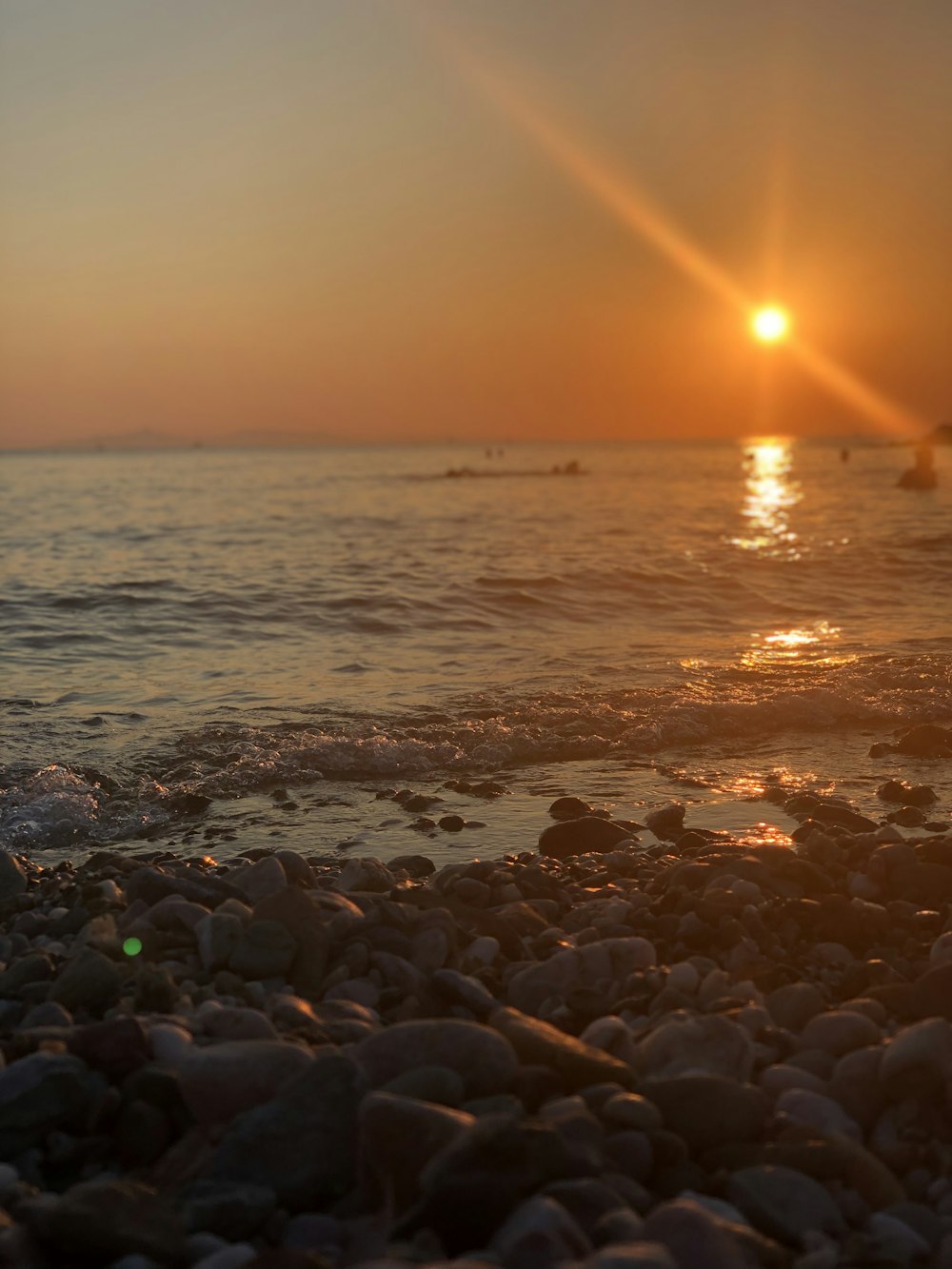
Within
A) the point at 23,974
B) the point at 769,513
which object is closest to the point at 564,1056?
the point at 23,974

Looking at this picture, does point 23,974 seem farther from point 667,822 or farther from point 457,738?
point 457,738

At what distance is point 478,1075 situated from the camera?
3.33 metres

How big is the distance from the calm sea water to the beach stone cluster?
178cm

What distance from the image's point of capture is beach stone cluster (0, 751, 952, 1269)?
2.78 m

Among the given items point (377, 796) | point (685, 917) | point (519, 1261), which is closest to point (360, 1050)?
point (519, 1261)

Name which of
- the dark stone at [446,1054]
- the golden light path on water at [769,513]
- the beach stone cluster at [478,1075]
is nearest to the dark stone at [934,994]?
the beach stone cluster at [478,1075]

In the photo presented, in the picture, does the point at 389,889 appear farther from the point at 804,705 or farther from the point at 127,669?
the point at 127,669

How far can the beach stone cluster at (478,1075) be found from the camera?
278 centimetres

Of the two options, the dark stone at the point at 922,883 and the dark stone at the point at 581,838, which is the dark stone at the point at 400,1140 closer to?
the dark stone at the point at 922,883

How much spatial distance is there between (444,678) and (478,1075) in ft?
27.4

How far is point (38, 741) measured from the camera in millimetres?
9383

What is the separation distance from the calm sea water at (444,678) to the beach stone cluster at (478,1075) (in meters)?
1.78

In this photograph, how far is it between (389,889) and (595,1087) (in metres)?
2.43

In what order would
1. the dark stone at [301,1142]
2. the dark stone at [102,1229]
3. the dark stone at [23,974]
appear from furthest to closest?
the dark stone at [23,974] → the dark stone at [301,1142] → the dark stone at [102,1229]
